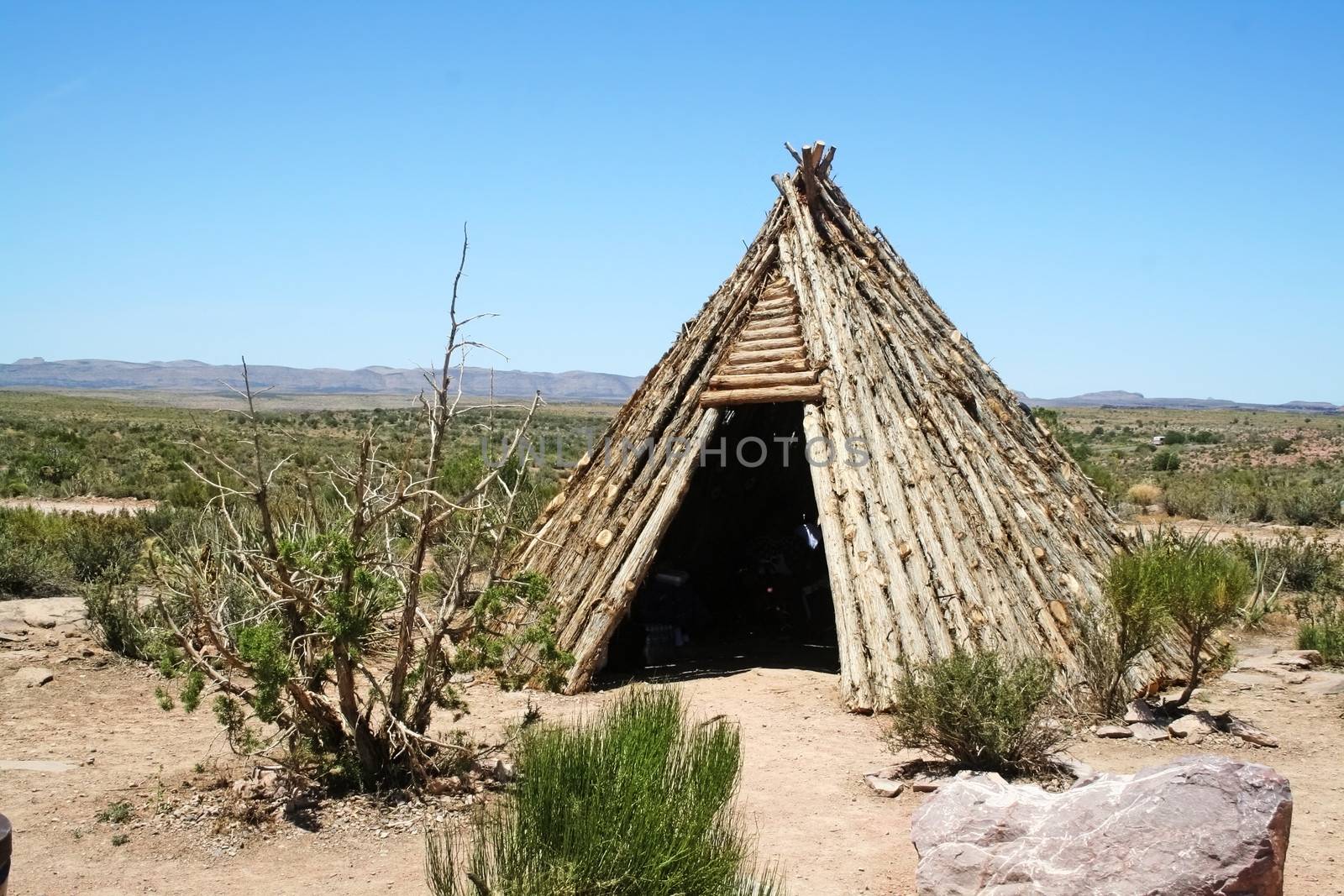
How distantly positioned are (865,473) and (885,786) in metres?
2.49

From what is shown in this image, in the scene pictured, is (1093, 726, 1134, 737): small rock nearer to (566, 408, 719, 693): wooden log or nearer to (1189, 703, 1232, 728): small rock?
(1189, 703, 1232, 728): small rock

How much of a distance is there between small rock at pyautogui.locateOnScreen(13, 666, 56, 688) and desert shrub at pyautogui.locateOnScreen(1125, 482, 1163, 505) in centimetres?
1592

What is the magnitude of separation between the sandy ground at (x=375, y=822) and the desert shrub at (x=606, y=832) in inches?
36.7

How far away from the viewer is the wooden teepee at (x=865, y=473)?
21.7 feet

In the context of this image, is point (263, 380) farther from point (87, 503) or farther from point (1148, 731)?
point (1148, 731)

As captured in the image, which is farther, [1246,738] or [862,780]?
[1246,738]

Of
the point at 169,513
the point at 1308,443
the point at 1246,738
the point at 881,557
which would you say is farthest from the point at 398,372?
the point at 1308,443

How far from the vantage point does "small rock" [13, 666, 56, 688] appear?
6.93 metres

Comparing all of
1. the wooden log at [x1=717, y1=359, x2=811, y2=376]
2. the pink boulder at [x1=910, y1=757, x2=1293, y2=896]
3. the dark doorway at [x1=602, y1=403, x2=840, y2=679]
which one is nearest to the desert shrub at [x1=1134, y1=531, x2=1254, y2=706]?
the pink boulder at [x1=910, y1=757, x2=1293, y2=896]

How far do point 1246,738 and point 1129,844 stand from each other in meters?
2.81

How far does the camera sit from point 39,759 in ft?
18.5

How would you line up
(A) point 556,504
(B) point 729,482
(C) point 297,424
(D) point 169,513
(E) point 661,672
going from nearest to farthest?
(E) point 661,672 → (A) point 556,504 → (B) point 729,482 → (D) point 169,513 → (C) point 297,424

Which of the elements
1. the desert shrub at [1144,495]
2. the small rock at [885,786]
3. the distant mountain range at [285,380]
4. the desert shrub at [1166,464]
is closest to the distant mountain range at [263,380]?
the distant mountain range at [285,380]

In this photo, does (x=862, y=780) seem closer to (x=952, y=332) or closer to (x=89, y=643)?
(x=952, y=332)
